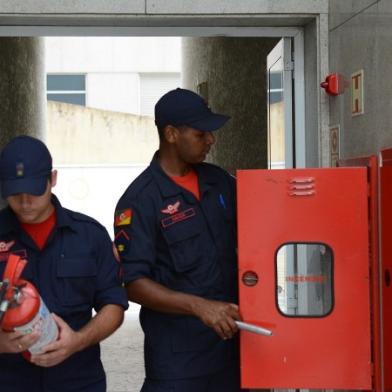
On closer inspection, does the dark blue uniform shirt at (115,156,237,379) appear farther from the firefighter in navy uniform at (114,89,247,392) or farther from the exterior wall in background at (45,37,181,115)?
the exterior wall in background at (45,37,181,115)

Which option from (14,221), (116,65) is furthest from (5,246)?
(116,65)

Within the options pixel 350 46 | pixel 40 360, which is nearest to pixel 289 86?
pixel 350 46

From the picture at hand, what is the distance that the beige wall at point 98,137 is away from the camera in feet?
87.4

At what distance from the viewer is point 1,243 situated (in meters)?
2.89

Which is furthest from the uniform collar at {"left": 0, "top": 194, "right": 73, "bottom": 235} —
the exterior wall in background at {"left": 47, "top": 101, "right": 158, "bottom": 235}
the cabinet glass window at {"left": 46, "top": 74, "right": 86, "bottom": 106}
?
the cabinet glass window at {"left": 46, "top": 74, "right": 86, "bottom": 106}

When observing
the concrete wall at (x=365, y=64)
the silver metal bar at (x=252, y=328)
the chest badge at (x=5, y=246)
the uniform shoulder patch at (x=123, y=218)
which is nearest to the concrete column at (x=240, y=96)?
the concrete wall at (x=365, y=64)

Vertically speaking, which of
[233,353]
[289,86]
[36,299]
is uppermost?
[289,86]

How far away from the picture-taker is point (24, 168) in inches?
109

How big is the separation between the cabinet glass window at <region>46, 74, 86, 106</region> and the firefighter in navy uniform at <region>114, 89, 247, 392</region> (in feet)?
108

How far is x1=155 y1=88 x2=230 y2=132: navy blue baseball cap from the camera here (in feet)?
11.3

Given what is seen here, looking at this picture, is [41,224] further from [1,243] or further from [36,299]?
[36,299]

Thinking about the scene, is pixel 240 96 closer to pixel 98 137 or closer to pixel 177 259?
pixel 177 259

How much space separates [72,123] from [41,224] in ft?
79.6

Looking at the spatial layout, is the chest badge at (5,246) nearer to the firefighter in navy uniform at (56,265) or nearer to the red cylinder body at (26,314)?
the firefighter in navy uniform at (56,265)
